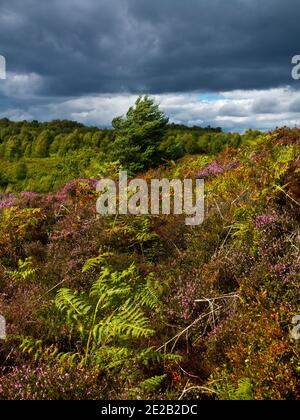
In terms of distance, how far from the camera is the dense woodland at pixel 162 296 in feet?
12.6

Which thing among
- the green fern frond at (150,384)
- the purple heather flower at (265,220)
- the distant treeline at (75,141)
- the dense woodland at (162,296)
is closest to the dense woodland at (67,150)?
the distant treeline at (75,141)

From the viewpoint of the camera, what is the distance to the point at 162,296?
544 centimetres

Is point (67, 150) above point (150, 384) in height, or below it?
above

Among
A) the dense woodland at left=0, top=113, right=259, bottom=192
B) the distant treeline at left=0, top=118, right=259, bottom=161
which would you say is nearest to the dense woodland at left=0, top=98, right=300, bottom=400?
the dense woodland at left=0, top=113, right=259, bottom=192

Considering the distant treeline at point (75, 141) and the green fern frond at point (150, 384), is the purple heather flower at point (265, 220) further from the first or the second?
the distant treeline at point (75, 141)

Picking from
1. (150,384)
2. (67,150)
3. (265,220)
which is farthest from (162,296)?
(67,150)

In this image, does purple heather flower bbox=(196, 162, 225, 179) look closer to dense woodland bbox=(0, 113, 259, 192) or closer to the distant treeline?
dense woodland bbox=(0, 113, 259, 192)

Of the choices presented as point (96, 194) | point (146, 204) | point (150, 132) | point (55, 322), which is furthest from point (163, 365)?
point (150, 132)

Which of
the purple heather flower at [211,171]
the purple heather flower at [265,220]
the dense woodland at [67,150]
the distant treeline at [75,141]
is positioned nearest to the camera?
the purple heather flower at [265,220]

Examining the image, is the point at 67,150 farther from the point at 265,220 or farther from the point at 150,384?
the point at 150,384

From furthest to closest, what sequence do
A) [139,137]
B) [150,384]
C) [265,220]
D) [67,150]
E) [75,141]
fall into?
[75,141]
[67,150]
[139,137]
[265,220]
[150,384]

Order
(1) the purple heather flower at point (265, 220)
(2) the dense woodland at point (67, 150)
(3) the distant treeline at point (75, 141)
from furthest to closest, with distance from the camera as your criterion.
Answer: (3) the distant treeline at point (75, 141) < (2) the dense woodland at point (67, 150) < (1) the purple heather flower at point (265, 220)
